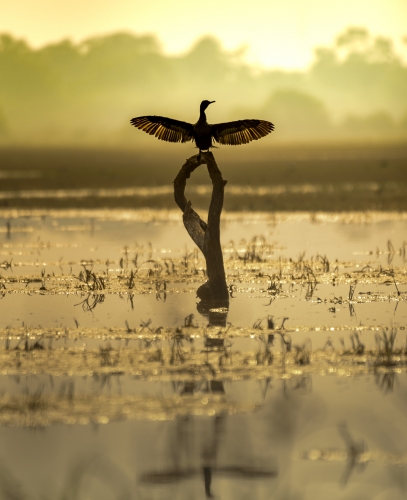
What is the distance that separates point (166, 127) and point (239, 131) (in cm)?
96

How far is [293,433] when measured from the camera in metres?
7.80

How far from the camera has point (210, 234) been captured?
13.2 metres

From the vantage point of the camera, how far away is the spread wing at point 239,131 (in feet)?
40.6

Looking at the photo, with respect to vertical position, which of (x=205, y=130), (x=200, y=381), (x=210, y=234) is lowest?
(x=200, y=381)

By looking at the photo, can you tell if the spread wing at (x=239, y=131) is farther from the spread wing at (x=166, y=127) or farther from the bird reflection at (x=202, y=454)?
the bird reflection at (x=202, y=454)

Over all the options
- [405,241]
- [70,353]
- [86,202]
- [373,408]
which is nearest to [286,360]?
[373,408]

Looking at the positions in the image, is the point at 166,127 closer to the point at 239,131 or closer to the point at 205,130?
the point at 205,130

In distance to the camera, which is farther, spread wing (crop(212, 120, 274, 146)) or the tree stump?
the tree stump

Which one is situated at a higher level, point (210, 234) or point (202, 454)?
point (210, 234)

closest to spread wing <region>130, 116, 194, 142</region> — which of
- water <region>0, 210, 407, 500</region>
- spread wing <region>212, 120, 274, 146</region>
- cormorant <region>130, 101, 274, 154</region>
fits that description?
cormorant <region>130, 101, 274, 154</region>

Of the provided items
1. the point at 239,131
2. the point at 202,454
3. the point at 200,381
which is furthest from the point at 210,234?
the point at 202,454

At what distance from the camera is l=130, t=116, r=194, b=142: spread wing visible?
1248cm

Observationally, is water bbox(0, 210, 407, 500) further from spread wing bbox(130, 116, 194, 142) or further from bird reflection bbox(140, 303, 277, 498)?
spread wing bbox(130, 116, 194, 142)

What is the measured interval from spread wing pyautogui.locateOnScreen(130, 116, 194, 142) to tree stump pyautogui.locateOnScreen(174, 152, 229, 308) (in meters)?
0.39
